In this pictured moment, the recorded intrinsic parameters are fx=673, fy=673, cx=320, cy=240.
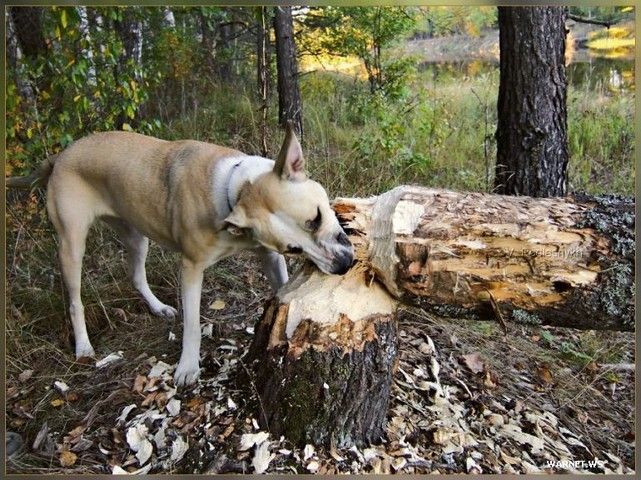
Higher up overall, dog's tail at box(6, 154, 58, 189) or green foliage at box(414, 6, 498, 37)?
green foliage at box(414, 6, 498, 37)

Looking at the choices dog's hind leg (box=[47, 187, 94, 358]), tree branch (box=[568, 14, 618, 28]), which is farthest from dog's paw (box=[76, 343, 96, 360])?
tree branch (box=[568, 14, 618, 28])

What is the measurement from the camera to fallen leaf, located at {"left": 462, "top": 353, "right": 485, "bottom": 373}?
1989 millimetres

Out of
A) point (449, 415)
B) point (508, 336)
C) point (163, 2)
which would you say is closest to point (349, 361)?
point (449, 415)

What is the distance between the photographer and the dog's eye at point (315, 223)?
1.84 meters

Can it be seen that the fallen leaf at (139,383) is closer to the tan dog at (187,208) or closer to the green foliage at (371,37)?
the tan dog at (187,208)

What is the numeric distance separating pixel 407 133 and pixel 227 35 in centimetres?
62

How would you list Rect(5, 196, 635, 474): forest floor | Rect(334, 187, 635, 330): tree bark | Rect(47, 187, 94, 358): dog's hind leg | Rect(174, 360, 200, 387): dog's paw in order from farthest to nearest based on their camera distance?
Rect(47, 187, 94, 358): dog's hind leg < Rect(174, 360, 200, 387): dog's paw < Rect(5, 196, 635, 474): forest floor < Rect(334, 187, 635, 330): tree bark

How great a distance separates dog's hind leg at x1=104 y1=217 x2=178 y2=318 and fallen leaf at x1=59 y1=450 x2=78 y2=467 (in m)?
0.48

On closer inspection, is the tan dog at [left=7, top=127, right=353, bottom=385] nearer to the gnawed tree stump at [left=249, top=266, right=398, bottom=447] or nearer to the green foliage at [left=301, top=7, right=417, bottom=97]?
the gnawed tree stump at [left=249, top=266, right=398, bottom=447]

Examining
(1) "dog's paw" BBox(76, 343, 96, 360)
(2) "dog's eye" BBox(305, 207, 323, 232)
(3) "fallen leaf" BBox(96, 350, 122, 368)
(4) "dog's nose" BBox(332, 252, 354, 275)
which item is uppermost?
(2) "dog's eye" BBox(305, 207, 323, 232)

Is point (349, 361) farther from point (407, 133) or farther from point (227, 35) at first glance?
point (227, 35)

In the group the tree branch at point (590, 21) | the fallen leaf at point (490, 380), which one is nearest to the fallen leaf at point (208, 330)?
the fallen leaf at point (490, 380)

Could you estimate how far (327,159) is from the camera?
2.06 meters

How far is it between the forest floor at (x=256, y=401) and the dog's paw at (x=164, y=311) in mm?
66
